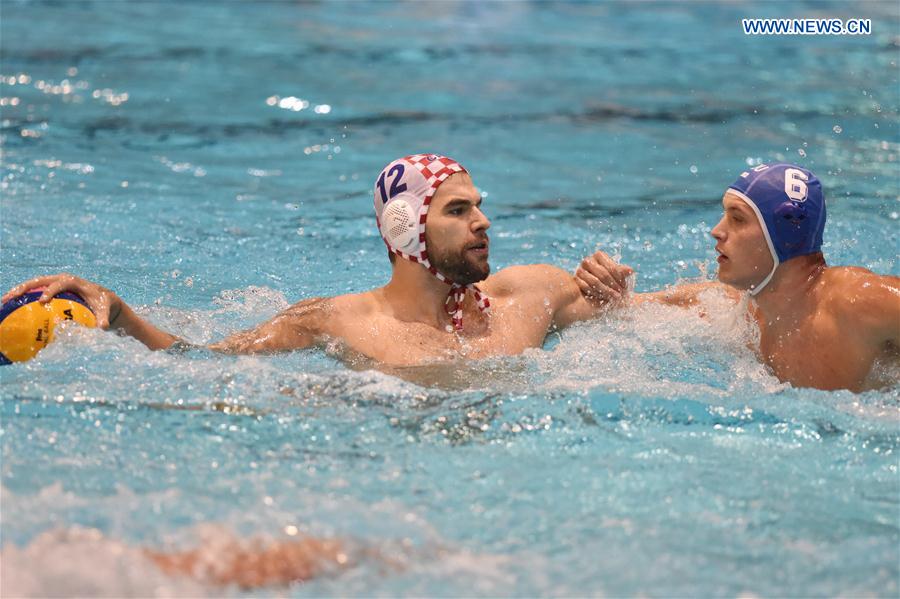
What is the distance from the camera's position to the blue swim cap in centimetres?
401

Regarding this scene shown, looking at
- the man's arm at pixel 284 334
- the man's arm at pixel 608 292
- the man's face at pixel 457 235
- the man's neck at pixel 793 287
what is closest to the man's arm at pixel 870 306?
the man's neck at pixel 793 287

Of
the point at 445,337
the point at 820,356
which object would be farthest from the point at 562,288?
the point at 820,356

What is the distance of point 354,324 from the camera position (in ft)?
13.5

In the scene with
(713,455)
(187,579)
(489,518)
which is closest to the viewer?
(187,579)

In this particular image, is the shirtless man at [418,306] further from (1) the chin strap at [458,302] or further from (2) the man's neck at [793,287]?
(2) the man's neck at [793,287]

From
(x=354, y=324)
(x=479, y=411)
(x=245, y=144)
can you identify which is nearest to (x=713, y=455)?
(x=479, y=411)

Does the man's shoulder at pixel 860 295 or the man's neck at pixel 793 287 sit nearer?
the man's shoulder at pixel 860 295

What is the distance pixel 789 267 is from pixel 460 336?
3.96ft

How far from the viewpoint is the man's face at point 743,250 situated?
4.06m

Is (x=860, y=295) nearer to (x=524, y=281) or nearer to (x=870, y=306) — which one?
(x=870, y=306)

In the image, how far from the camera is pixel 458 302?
426 centimetres

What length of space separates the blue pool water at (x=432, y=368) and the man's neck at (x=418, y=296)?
0.28m

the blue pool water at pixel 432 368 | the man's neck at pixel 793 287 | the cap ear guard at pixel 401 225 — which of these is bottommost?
the blue pool water at pixel 432 368

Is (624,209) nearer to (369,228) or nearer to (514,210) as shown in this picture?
(514,210)
